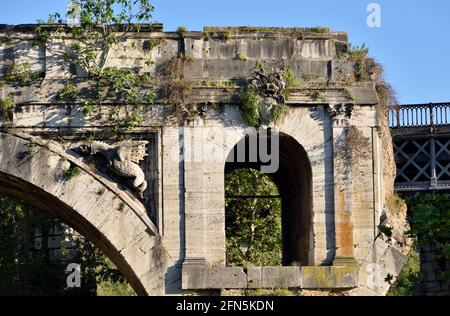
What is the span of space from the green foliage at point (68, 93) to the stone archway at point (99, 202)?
38.2 inches

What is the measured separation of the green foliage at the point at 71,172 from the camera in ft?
109

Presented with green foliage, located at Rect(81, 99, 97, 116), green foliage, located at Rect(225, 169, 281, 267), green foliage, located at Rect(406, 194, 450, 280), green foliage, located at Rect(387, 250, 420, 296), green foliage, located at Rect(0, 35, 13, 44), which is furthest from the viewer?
green foliage, located at Rect(225, 169, 281, 267)

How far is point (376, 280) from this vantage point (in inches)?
1313

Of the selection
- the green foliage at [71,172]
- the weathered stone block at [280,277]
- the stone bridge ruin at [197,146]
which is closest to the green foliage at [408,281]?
the stone bridge ruin at [197,146]

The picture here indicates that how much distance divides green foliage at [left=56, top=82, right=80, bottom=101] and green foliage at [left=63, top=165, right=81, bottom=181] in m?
1.37

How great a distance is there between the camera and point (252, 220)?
4956 centimetres

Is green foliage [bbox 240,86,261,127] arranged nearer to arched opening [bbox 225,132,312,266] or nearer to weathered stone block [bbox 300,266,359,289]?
arched opening [bbox 225,132,312,266]

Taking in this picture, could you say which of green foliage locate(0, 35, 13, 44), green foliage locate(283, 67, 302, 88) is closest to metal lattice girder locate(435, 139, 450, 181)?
green foliage locate(283, 67, 302, 88)

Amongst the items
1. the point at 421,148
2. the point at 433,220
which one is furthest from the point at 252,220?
the point at 433,220

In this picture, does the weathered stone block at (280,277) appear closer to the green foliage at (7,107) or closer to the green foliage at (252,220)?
the green foliage at (7,107)

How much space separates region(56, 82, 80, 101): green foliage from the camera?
1310 inches

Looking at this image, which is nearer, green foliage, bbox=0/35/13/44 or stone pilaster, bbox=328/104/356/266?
stone pilaster, bbox=328/104/356/266

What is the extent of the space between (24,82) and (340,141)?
6.38m

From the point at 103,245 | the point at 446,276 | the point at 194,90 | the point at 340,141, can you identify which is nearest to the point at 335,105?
the point at 340,141
